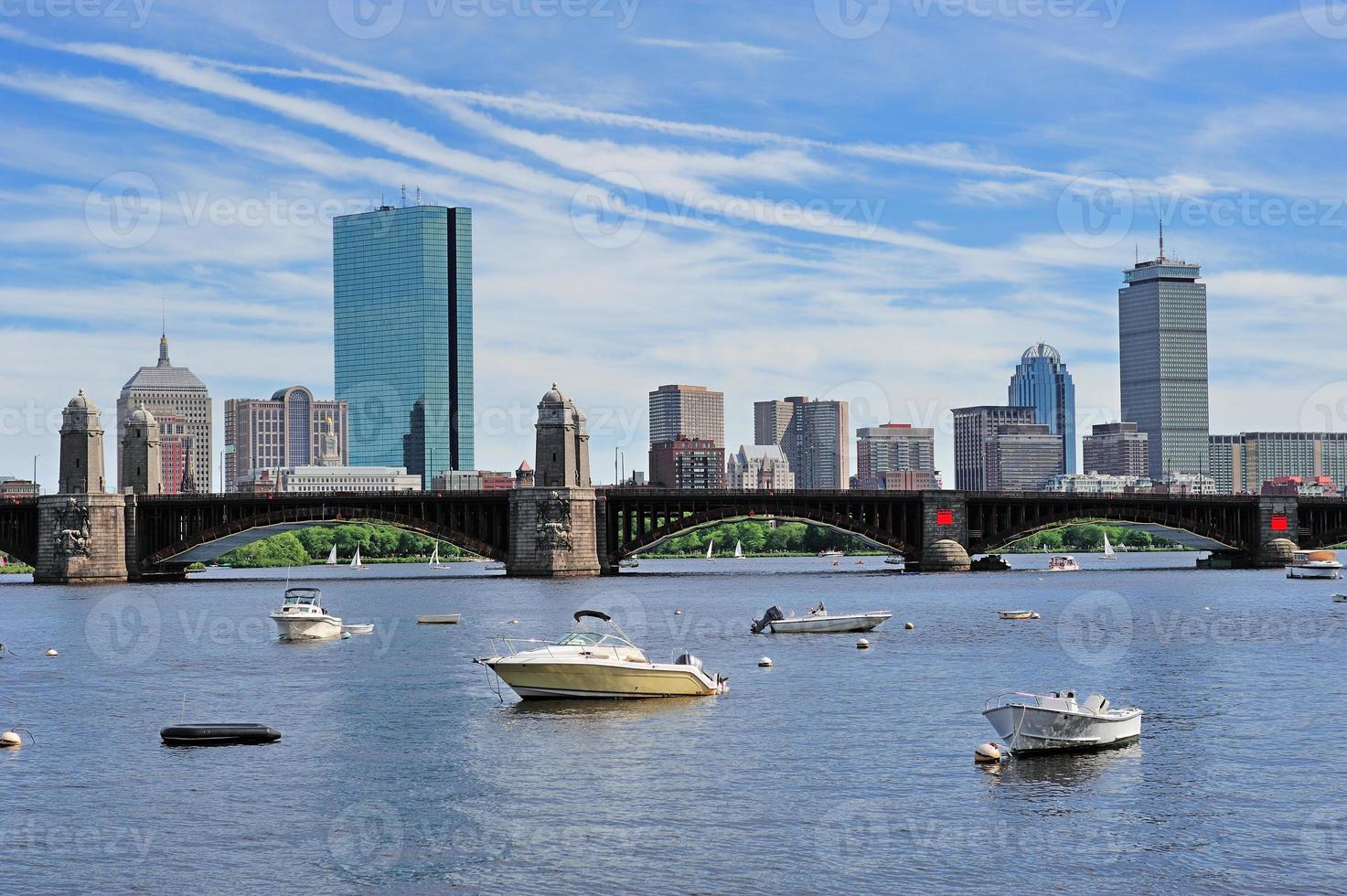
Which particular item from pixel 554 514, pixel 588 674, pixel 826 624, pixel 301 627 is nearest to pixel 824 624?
pixel 826 624

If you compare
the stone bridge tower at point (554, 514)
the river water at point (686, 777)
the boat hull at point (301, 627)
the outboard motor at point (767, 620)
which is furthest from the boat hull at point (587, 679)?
the stone bridge tower at point (554, 514)

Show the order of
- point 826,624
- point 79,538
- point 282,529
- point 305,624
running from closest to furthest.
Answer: point 305,624 → point 826,624 → point 79,538 → point 282,529

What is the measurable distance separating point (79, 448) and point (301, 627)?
87314mm

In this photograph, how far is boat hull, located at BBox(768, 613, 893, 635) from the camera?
11047 cm

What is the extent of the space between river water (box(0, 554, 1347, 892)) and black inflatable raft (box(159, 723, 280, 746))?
107cm

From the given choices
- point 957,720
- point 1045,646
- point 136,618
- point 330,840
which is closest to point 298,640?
point 136,618

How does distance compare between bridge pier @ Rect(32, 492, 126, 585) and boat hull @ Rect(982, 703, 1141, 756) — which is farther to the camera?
bridge pier @ Rect(32, 492, 126, 585)

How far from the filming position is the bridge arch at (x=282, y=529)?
183625 mm

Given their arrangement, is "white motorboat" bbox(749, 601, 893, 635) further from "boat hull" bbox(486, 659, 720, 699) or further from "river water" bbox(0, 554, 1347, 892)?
"boat hull" bbox(486, 659, 720, 699)

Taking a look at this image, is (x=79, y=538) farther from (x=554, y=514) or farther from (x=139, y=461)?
(x=554, y=514)

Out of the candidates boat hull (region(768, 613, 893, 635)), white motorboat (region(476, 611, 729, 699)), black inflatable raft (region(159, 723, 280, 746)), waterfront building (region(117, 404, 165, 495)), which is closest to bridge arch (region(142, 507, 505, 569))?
waterfront building (region(117, 404, 165, 495))

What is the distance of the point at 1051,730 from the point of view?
186ft

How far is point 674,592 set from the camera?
17125cm

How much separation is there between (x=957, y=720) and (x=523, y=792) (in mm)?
20938
